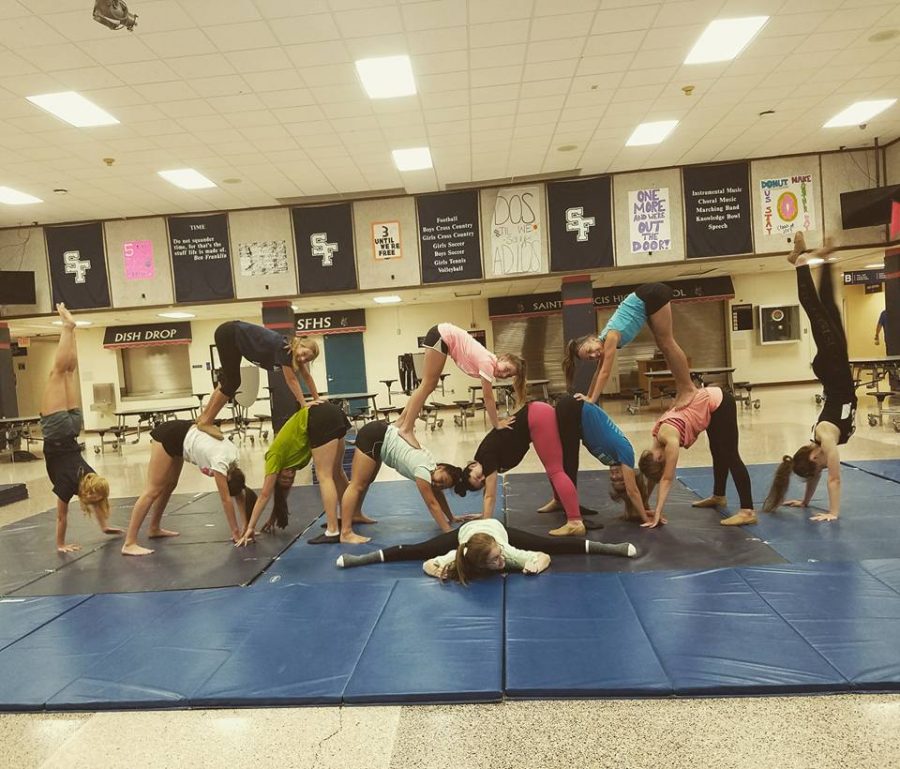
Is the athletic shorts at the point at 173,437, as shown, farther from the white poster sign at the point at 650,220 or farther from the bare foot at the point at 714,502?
the white poster sign at the point at 650,220

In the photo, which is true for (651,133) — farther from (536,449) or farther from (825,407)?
(536,449)

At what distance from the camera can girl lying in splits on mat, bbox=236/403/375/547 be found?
4.57 meters

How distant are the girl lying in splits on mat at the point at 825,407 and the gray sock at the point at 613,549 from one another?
4.79 ft

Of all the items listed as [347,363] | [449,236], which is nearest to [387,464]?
[449,236]

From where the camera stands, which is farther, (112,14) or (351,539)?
(351,539)

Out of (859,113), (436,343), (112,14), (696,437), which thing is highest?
(859,113)

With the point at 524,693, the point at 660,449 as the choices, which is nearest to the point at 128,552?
the point at 524,693

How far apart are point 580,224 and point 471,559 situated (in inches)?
294

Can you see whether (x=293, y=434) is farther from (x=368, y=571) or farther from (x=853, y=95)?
(x=853, y=95)

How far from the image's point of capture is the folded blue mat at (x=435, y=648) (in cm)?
241

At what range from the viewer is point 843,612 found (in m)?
2.85

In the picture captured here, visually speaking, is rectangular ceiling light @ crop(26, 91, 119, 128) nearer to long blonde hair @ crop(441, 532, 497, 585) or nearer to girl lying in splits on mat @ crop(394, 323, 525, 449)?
girl lying in splits on mat @ crop(394, 323, 525, 449)

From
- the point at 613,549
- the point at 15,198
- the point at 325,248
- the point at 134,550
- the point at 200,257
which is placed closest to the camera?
the point at 613,549

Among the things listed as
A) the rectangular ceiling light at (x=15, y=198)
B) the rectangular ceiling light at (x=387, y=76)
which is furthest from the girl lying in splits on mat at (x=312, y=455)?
the rectangular ceiling light at (x=15, y=198)
